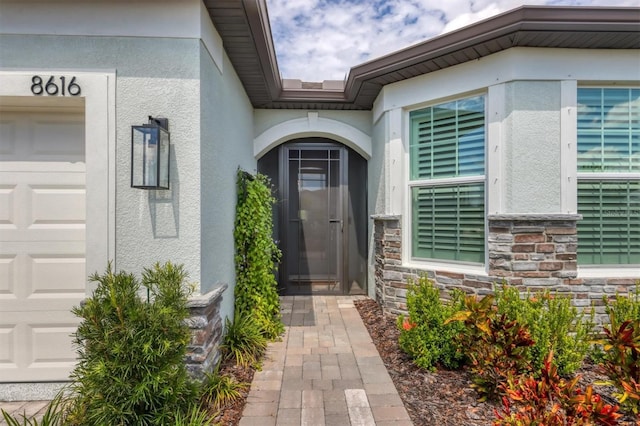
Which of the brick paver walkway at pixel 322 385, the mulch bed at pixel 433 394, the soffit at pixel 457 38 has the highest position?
the soffit at pixel 457 38

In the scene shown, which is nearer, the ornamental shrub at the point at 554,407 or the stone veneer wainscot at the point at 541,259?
the ornamental shrub at the point at 554,407

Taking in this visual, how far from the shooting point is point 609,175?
3.59 meters

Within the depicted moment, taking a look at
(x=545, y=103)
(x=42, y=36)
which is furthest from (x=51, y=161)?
(x=545, y=103)

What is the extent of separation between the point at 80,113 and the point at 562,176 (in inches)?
190

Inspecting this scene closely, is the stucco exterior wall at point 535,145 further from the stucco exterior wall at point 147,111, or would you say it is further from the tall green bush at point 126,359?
the tall green bush at point 126,359

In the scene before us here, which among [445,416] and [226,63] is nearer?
[445,416]

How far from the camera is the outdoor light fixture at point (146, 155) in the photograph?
2.41 metres

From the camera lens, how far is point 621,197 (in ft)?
11.8

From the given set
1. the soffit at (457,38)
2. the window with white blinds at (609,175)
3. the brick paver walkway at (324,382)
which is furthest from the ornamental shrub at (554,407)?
the soffit at (457,38)

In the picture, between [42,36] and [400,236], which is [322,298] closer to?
[400,236]

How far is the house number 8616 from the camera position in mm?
2502

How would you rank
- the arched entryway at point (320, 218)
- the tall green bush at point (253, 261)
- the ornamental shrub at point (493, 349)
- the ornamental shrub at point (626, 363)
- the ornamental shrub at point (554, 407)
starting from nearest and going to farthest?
the ornamental shrub at point (554, 407) < the ornamental shrub at point (626, 363) < the ornamental shrub at point (493, 349) < the tall green bush at point (253, 261) < the arched entryway at point (320, 218)

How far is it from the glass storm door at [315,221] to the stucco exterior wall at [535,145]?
2849 mm

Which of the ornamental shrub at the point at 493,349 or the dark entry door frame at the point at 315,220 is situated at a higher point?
the dark entry door frame at the point at 315,220
